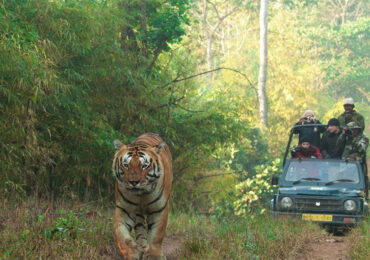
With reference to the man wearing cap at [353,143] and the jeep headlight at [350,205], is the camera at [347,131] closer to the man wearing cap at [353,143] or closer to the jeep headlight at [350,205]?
the man wearing cap at [353,143]

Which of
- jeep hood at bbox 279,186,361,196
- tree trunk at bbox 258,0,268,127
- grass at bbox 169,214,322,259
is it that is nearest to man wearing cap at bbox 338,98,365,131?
jeep hood at bbox 279,186,361,196

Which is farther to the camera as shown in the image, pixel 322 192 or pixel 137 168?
pixel 322 192

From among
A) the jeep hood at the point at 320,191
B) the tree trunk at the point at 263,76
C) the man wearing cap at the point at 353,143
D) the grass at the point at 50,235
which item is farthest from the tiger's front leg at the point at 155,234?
the tree trunk at the point at 263,76

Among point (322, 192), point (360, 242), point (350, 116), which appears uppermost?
point (350, 116)

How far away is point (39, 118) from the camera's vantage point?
28.5 ft

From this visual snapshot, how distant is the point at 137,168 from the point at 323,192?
4.94 meters

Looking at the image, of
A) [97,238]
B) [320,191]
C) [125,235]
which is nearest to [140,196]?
[125,235]

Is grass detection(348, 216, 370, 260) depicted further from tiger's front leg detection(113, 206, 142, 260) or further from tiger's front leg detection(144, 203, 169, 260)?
tiger's front leg detection(113, 206, 142, 260)

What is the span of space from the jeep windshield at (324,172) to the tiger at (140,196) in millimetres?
4562

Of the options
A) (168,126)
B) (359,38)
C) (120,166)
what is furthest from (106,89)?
(359,38)

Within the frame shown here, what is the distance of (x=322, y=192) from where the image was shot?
9648mm

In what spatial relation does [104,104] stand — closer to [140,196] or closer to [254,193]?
[140,196]

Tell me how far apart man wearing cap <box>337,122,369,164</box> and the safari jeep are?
386mm

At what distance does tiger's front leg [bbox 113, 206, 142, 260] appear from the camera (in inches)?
229
